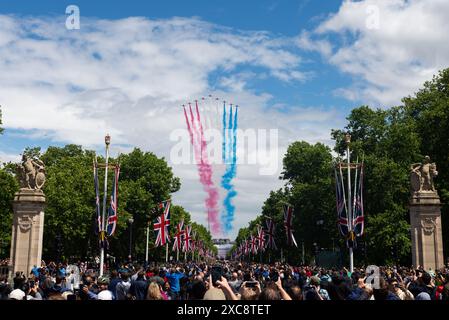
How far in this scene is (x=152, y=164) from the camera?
81.8 meters

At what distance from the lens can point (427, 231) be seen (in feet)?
107

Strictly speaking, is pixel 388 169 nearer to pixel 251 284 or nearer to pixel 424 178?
pixel 424 178

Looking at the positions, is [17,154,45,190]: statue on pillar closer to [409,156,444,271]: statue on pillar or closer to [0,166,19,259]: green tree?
[0,166,19,259]: green tree

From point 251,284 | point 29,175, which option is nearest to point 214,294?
point 251,284

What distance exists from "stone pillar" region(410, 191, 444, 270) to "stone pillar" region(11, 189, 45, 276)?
2440cm

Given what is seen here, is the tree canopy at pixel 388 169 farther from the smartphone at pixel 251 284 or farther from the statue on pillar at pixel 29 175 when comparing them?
the smartphone at pixel 251 284

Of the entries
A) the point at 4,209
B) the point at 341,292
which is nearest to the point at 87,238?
the point at 4,209

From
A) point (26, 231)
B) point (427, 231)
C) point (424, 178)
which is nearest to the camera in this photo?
point (26, 231)

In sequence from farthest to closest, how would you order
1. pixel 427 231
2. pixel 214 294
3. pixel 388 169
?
pixel 388 169, pixel 427 231, pixel 214 294

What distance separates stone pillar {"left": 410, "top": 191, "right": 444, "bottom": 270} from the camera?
106 feet

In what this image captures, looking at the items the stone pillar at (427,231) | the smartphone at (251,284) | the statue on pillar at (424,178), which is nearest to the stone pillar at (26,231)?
the stone pillar at (427,231)

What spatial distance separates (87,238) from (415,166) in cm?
4513

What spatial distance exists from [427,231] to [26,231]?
85.3 ft
